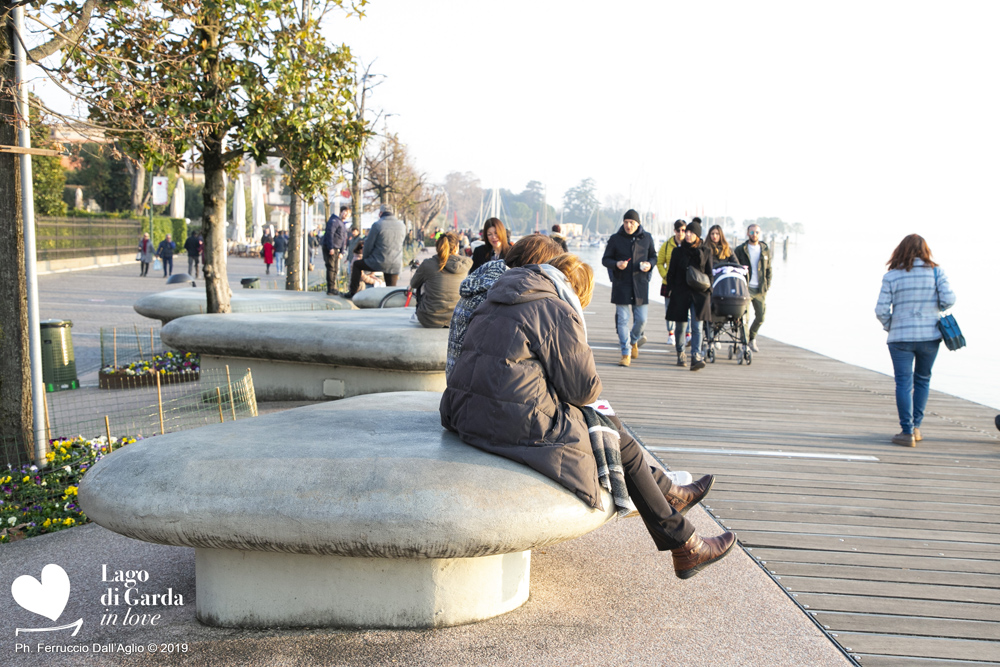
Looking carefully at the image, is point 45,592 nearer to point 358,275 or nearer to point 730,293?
point 730,293

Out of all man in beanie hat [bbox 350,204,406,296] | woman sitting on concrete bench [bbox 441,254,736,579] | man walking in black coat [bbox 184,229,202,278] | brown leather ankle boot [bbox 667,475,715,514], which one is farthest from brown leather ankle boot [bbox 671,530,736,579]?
man walking in black coat [bbox 184,229,202,278]

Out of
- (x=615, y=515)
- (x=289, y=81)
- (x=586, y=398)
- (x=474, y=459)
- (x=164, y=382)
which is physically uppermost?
(x=289, y=81)

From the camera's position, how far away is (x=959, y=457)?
274 inches

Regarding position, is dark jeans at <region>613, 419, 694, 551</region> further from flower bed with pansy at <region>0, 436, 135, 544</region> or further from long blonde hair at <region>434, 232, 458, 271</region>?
long blonde hair at <region>434, 232, 458, 271</region>

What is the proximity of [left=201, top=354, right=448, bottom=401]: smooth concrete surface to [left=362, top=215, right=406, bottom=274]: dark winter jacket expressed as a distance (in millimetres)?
6023

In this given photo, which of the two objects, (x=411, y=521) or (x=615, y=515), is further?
(x=615, y=515)

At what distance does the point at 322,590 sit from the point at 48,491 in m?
2.78

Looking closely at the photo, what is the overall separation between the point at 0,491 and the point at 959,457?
23.0 ft

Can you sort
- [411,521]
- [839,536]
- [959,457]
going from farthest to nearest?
[959,457] → [839,536] → [411,521]

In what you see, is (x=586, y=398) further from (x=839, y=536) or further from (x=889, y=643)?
(x=839, y=536)

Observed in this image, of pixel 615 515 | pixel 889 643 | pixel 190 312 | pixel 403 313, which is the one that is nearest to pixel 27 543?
pixel 615 515

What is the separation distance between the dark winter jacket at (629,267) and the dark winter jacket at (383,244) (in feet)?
15.9

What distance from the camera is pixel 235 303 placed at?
12.5m

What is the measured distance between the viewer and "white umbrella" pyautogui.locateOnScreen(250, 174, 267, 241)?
4588 centimetres
